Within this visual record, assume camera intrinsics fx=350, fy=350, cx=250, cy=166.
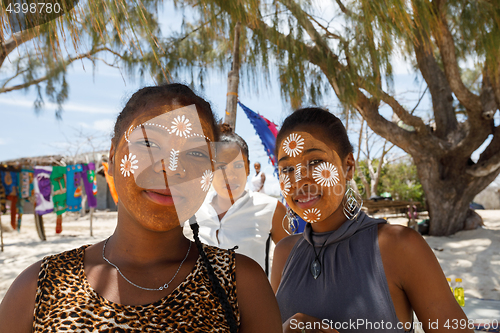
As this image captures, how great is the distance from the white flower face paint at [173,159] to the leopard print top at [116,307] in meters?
0.28

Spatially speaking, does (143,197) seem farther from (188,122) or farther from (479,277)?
(479,277)

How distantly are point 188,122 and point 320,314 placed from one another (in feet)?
2.58

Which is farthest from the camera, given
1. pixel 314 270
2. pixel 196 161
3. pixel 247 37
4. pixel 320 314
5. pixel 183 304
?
pixel 247 37

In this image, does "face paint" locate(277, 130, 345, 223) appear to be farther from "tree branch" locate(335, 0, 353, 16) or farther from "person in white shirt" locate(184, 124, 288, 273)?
"tree branch" locate(335, 0, 353, 16)

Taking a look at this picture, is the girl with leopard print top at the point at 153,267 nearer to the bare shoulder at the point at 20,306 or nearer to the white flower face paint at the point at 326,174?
the bare shoulder at the point at 20,306

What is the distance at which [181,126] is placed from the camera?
0.97 metres

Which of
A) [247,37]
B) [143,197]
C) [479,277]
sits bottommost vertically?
[479,277]

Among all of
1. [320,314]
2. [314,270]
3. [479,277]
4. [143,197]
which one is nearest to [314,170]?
[314,270]

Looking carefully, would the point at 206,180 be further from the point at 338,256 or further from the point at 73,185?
the point at 73,185

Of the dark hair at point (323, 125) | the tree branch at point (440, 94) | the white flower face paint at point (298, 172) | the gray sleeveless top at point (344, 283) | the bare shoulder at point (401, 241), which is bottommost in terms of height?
the gray sleeveless top at point (344, 283)

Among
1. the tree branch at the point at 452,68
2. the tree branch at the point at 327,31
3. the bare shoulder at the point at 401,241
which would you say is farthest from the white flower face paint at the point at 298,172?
the tree branch at the point at 452,68

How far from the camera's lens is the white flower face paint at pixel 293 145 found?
1431mm

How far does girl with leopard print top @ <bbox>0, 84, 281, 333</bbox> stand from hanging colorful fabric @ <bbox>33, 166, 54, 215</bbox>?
24.2 feet

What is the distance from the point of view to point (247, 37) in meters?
3.85
